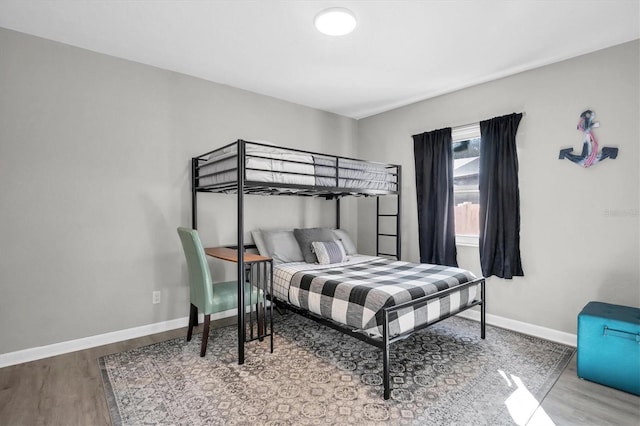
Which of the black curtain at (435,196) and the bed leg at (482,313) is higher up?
the black curtain at (435,196)

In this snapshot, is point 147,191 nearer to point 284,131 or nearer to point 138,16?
point 138,16

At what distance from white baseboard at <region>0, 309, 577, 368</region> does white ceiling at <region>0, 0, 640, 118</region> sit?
2431 mm

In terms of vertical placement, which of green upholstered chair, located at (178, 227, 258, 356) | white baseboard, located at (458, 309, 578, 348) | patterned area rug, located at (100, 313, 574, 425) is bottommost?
patterned area rug, located at (100, 313, 574, 425)

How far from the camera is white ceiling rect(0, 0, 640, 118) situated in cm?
220

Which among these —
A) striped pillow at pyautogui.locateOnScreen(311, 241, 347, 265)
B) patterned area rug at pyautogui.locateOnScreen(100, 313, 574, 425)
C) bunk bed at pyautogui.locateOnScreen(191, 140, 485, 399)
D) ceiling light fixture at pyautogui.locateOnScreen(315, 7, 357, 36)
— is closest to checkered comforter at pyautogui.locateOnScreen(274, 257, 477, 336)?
bunk bed at pyautogui.locateOnScreen(191, 140, 485, 399)

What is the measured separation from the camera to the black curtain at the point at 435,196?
3.66m

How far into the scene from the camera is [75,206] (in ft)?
8.89

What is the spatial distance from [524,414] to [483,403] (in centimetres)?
21

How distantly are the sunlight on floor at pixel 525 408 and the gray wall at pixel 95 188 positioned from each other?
2751 millimetres

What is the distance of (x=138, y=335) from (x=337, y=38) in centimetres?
310

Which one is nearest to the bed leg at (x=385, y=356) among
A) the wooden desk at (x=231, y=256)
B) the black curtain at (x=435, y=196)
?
the wooden desk at (x=231, y=256)

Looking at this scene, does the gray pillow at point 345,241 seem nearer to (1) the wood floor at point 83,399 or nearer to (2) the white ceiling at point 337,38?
(2) the white ceiling at point 337,38

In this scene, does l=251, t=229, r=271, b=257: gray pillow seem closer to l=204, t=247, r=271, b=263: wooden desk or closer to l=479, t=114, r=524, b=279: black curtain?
l=204, t=247, r=271, b=263: wooden desk

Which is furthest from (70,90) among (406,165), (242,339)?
(406,165)
